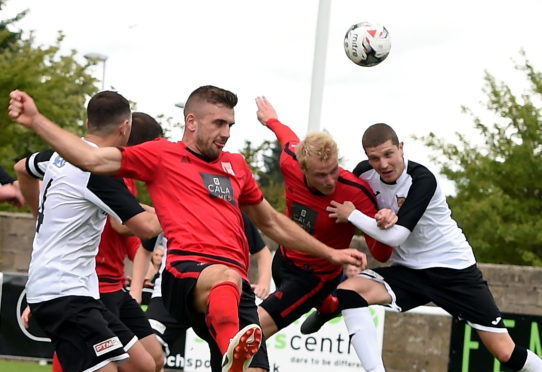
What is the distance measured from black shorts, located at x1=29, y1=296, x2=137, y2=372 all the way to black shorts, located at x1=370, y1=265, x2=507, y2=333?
2.80m

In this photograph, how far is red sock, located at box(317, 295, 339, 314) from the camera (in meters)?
9.12

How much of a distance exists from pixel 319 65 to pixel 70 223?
244 inches

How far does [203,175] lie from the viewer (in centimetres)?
670

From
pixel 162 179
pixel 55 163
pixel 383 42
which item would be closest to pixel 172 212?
pixel 162 179

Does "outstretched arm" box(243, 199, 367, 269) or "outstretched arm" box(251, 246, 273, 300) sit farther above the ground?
"outstretched arm" box(243, 199, 367, 269)

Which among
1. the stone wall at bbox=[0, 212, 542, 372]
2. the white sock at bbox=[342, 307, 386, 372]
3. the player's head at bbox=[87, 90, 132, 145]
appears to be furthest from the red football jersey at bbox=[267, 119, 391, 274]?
the stone wall at bbox=[0, 212, 542, 372]

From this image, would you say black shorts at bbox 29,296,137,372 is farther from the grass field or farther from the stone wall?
the stone wall

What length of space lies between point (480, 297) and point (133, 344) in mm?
3135

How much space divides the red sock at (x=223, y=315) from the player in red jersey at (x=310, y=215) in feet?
7.13

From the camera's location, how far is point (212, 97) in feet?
22.3

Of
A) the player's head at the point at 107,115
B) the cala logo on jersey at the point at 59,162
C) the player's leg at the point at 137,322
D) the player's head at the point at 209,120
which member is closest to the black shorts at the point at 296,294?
the player's leg at the point at 137,322

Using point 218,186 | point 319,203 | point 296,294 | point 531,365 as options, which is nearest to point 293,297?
point 296,294

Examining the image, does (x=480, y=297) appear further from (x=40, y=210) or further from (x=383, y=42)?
(x=40, y=210)

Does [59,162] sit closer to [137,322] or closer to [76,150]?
[76,150]
